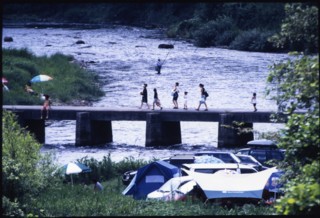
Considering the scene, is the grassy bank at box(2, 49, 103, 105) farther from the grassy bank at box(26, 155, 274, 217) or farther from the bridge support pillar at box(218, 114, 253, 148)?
the grassy bank at box(26, 155, 274, 217)

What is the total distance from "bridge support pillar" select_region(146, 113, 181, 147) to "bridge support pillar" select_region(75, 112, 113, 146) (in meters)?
2.35

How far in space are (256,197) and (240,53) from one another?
47.3 meters

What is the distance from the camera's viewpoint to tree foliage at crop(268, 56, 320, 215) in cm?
696

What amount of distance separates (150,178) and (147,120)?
1447 cm

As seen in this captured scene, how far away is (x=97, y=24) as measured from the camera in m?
95.4

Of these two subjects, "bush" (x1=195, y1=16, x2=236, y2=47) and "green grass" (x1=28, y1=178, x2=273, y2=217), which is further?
"bush" (x1=195, y1=16, x2=236, y2=47)

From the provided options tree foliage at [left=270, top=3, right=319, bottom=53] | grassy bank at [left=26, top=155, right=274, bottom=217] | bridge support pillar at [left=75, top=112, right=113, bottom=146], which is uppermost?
tree foliage at [left=270, top=3, right=319, bottom=53]

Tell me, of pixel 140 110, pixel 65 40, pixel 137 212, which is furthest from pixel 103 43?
pixel 137 212

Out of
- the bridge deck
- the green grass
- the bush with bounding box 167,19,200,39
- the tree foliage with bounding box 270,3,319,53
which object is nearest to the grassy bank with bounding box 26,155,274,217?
the green grass

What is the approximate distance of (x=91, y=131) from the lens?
34406mm

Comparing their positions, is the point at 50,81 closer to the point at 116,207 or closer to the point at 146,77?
the point at 146,77

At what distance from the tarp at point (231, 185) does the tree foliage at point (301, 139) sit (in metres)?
6.11

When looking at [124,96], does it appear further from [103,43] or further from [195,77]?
[103,43]

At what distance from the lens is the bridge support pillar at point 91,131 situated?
112ft
